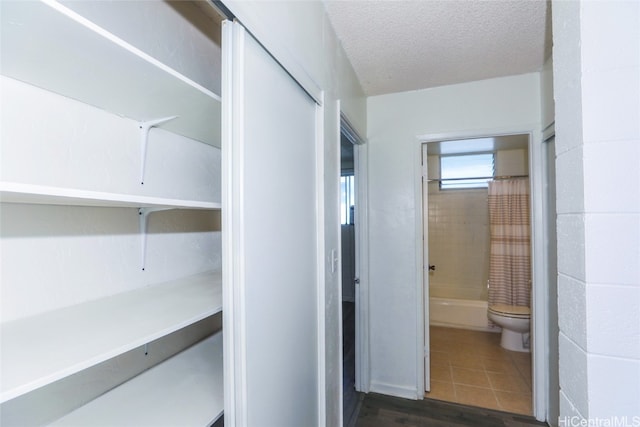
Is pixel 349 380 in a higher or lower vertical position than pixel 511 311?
lower

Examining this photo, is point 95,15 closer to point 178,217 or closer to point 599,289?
point 178,217

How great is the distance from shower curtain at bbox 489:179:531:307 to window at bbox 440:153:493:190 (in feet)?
1.15

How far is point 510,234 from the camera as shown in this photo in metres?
3.57

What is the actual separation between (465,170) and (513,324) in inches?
79.2

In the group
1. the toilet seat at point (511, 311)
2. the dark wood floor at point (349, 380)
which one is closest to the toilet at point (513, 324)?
the toilet seat at point (511, 311)

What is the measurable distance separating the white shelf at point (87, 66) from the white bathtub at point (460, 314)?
376 cm

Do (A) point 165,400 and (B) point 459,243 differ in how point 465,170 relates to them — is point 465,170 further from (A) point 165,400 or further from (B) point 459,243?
(A) point 165,400

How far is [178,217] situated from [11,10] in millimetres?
770

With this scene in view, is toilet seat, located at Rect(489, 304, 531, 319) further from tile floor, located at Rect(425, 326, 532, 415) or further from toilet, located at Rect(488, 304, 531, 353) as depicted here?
tile floor, located at Rect(425, 326, 532, 415)

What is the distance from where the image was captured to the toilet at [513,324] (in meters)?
2.99

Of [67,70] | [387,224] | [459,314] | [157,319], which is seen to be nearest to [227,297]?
[157,319]

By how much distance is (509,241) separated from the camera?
3564mm

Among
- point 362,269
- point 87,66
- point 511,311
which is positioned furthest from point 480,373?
point 87,66

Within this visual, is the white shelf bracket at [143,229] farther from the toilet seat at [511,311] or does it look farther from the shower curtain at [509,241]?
the shower curtain at [509,241]
